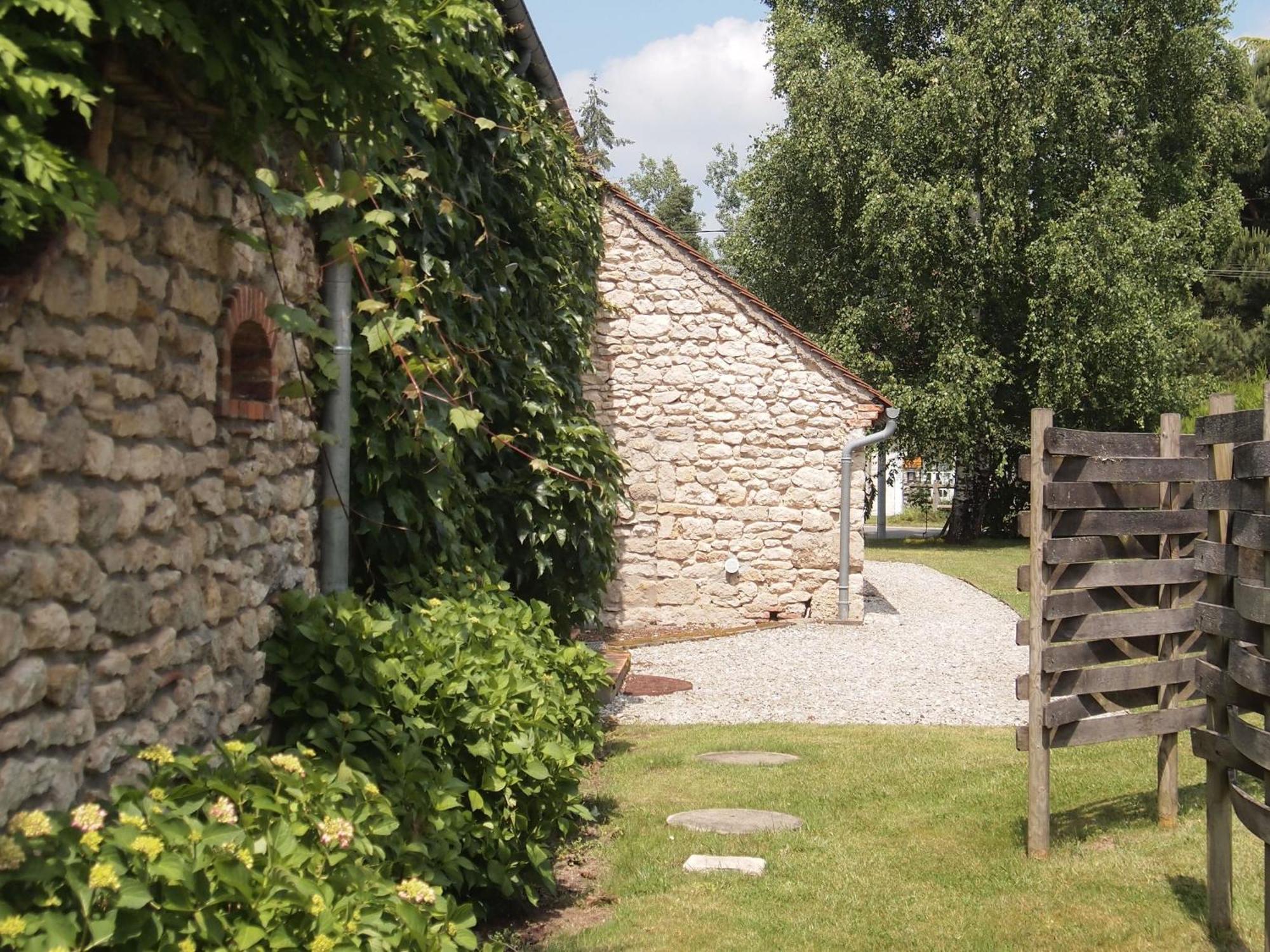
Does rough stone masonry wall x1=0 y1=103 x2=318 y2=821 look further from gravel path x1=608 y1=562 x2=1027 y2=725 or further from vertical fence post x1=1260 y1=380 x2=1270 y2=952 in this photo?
gravel path x1=608 y1=562 x2=1027 y2=725

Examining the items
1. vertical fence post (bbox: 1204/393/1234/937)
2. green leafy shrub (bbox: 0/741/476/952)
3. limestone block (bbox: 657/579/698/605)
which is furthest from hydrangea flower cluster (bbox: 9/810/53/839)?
limestone block (bbox: 657/579/698/605)

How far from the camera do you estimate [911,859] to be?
18.7 feet

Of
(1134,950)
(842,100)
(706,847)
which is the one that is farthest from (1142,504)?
(842,100)

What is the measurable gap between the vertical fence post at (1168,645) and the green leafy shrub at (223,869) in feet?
12.2

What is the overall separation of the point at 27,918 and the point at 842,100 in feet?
76.1

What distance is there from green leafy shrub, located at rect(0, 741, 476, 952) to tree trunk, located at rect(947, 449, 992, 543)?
2444 centimetres

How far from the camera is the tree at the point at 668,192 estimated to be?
213 feet

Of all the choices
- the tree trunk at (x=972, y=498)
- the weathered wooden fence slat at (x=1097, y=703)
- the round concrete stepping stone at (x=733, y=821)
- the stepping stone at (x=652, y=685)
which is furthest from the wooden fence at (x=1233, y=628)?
the tree trunk at (x=972, y=498)

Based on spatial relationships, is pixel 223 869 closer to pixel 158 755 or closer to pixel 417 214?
pixel 158 755

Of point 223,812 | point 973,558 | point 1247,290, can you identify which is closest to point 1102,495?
point 223,812

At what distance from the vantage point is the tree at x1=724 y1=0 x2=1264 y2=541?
22.2 meters

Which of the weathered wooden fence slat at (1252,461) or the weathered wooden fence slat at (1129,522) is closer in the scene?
the weathered wooden fence slat at (1252,461)

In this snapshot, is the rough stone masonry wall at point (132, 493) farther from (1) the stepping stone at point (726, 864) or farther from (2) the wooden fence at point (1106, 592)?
(2) the wooden fence at point (1106, 592)

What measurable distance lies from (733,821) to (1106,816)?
187 cm
